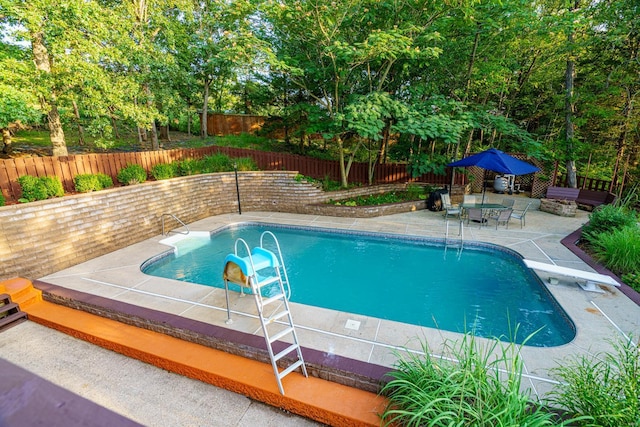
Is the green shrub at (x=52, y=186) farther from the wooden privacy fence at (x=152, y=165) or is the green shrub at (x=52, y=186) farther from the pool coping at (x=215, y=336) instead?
the pool coping at (x=215, y=336)

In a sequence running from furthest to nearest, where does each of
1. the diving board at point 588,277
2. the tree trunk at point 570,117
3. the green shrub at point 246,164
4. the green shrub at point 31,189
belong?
1. the green shrub at point 246,164
2. the tree trunk at point 570,117
3. the green shrub at point 31,189
4. the diving board at point 588,277

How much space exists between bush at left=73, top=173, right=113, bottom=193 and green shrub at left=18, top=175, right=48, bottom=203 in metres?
0.78

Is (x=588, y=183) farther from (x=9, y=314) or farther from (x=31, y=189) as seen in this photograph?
(x=31, y=189)

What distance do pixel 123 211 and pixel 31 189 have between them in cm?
178

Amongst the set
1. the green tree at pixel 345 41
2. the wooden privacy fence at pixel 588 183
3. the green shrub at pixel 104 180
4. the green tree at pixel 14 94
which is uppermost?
the green tree at pixel 345 41

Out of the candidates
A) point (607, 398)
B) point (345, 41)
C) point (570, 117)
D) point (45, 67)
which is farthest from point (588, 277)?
point (45, 67)

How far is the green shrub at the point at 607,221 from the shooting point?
6453mm

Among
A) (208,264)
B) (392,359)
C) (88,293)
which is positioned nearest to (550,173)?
(392,359)

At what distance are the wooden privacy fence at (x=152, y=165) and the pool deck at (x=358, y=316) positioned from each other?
2.14 m

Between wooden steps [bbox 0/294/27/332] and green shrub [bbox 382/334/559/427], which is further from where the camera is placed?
wooden steps [bbox 0/294/27/332]

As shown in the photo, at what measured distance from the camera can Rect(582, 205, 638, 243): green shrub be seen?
645cm

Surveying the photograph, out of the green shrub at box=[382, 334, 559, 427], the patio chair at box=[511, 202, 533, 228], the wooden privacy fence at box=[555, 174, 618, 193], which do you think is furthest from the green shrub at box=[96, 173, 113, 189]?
the wooden privacy fence at box=[555, 174, 618, 193]

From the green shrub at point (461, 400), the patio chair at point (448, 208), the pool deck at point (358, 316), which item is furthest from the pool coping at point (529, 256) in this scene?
the green shrub at point (461, 400)

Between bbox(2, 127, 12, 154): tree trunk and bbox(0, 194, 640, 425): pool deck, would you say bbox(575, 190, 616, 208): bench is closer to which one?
bbox(0, 194, 640, 425): pool deck
